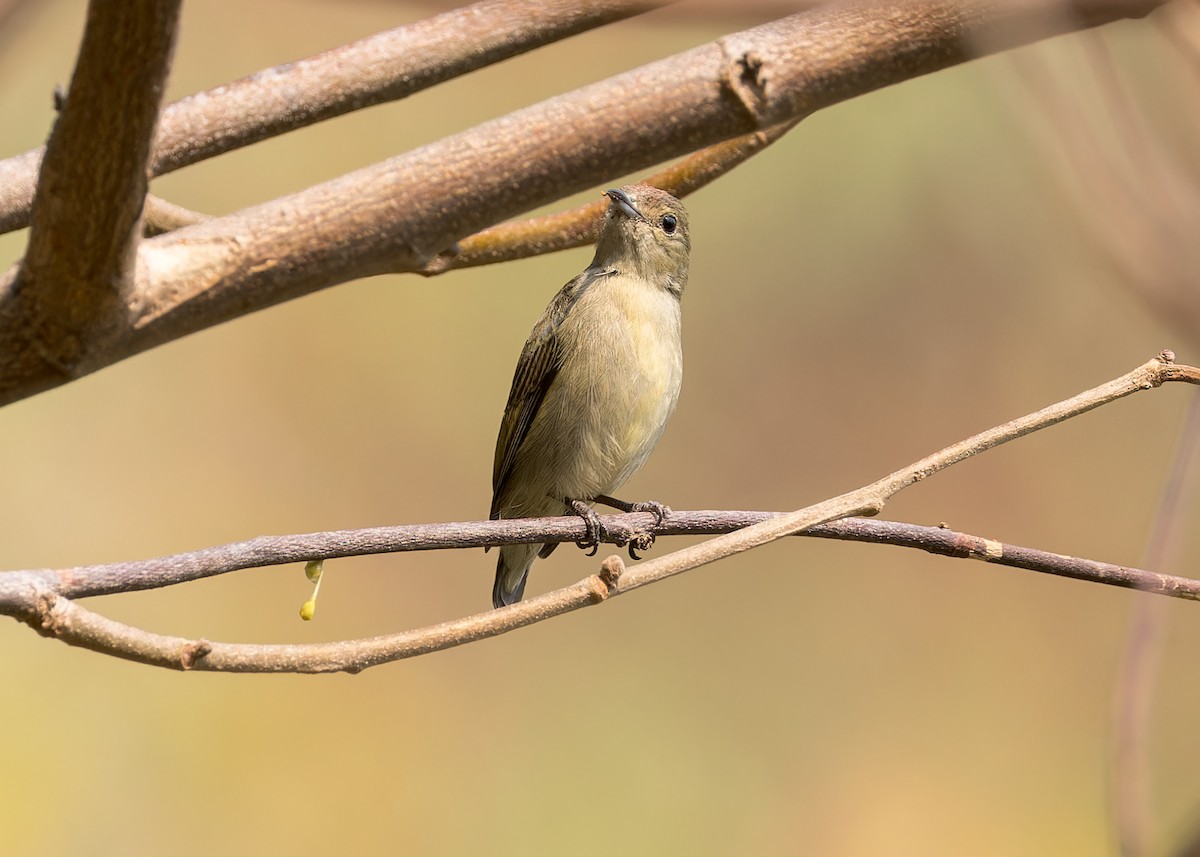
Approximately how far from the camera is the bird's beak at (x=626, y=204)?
400 centimetres

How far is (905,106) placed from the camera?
569 centimetres

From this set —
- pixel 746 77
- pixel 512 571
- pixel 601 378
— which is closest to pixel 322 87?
pixel 746 77

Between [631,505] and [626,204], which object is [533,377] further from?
[626,204]

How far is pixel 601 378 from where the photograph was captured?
3828 mm

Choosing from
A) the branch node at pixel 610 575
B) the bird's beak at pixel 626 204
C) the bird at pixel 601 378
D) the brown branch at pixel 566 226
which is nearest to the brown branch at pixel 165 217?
the brown branch at pixel 566 226

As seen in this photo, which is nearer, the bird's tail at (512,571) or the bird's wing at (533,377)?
the bird's wing at (533,377)

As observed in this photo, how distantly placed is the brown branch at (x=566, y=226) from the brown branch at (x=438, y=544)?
22.4 inches

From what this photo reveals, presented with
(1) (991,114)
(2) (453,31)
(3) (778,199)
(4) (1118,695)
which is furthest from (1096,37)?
(3) (778,199)

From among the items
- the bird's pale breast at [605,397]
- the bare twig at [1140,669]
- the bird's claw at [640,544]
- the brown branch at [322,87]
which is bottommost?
the bare twig at [1140,669]

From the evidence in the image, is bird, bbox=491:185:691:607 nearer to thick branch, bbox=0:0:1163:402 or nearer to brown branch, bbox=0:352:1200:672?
brown branch, bbox=0:352:1200:672

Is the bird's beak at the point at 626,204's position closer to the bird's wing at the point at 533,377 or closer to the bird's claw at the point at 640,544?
the bird's wing at the point at 533,377

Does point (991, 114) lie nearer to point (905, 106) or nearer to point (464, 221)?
point (905, 106)

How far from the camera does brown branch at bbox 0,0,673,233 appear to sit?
1.73 meters

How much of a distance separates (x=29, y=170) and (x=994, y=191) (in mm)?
4498
